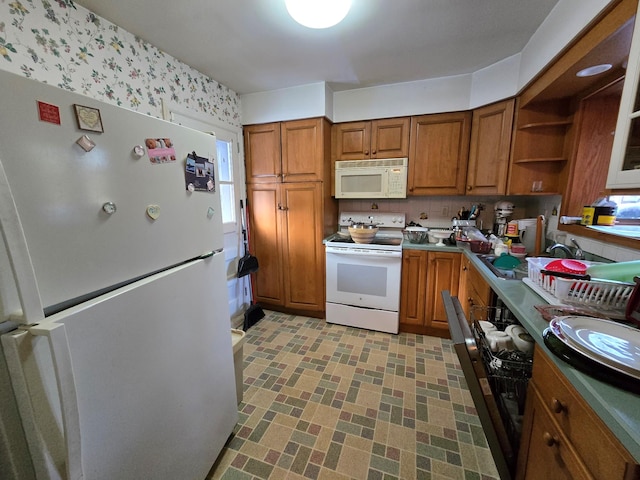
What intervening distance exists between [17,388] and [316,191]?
223cm

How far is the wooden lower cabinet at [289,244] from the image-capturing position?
2.59m

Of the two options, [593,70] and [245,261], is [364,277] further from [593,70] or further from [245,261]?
[593,70]

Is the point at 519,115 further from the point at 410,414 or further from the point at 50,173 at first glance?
the point at 50,173

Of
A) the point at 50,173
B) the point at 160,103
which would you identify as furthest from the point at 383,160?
the point at 50,173

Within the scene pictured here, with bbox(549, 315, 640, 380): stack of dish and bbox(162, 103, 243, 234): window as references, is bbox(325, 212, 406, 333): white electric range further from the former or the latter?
bbox(549, 315, 640, 380): stack of dish

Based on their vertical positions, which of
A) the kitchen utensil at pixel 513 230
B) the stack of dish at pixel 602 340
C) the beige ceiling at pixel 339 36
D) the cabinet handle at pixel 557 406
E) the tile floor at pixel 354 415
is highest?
the beige ceiling at pixel 339 36

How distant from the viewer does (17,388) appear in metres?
0.55


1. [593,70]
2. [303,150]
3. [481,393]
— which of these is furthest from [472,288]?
[303,150]

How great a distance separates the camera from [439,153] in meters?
2.36

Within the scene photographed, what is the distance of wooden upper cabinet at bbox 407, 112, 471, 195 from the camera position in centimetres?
229

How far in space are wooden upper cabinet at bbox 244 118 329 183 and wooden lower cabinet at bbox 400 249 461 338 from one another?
123 centimetres

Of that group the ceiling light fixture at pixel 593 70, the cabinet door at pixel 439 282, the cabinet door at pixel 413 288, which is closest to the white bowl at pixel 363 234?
the cabinet door at pixel 413 288

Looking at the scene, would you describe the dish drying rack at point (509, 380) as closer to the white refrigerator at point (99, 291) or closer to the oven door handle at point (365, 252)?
the oven door handle at point (365, 252)

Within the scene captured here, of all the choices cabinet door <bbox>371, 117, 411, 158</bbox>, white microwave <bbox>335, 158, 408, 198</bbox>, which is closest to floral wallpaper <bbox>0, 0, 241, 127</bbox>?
white microwave <bbox>335, 158, 408, 198</bbox>
